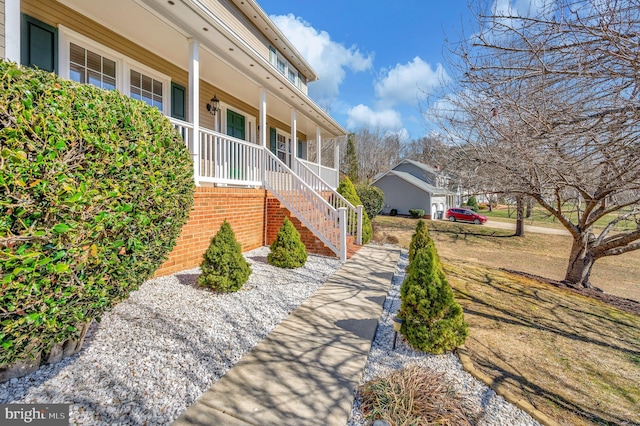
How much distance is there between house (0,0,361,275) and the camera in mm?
4527

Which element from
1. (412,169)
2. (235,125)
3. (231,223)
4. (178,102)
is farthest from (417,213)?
(178,102)

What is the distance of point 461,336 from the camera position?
10.5 ft

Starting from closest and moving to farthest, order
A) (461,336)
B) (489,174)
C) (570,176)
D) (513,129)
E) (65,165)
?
(65,165) < (461,336) < (513,129) < (570,176) < (489,174)

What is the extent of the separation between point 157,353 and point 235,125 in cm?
769

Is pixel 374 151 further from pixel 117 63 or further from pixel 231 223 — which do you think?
pixel 117 63

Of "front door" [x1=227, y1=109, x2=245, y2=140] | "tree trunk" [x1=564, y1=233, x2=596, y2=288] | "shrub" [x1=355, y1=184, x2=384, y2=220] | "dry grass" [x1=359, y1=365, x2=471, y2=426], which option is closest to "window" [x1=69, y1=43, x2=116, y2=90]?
"front door" [x1=227, y1=109, x2=245, y2=140]

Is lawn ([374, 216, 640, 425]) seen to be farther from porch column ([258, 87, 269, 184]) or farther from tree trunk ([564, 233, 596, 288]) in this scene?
porch column ([258, 87, 269, 184])

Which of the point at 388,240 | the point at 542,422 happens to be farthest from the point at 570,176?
the point at 388,240

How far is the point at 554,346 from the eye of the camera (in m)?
3.81

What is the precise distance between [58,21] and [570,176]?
9592 mm

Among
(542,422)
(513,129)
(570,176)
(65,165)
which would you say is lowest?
(542,422)

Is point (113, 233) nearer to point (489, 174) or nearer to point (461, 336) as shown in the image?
point (461, 336)

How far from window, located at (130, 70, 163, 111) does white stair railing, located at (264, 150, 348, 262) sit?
111 inches

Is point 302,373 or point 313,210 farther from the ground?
point 313,210
